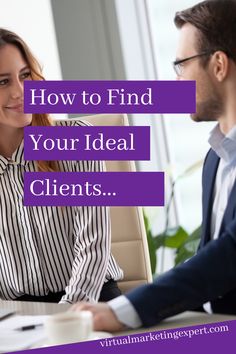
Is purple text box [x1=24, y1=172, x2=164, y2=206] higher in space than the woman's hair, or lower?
lower

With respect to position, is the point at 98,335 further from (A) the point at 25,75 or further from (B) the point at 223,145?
(A) the point at 25,75

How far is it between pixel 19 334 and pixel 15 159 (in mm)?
526

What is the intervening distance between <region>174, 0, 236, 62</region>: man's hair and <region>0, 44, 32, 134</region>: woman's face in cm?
33

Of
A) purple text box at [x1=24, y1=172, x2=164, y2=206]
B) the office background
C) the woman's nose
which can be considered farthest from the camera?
the office background

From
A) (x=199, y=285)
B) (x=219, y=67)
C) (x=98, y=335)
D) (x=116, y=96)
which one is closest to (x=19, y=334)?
(x=98, y=335)

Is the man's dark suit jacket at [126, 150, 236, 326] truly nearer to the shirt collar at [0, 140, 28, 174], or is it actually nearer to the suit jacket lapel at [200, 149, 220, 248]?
the suit jacket lapel at [200, 149, 220, 248]

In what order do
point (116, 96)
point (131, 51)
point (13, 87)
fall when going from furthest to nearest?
point (131, 51), point (13, 87), point (116, 96)

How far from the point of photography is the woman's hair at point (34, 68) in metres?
1.08

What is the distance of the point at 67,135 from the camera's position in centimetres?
99

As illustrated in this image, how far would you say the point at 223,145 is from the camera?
3.40 ft

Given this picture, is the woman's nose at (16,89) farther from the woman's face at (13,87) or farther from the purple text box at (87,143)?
the purple text box at (87,143)

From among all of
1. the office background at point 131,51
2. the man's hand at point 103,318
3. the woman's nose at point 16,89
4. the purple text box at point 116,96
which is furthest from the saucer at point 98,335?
the office background at point 131,51

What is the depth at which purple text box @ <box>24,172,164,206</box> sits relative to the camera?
95 centimetres

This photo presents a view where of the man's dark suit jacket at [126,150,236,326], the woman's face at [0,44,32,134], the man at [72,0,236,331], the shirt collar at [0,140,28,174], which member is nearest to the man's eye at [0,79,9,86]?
the woman's face at [0,44,32,134]
